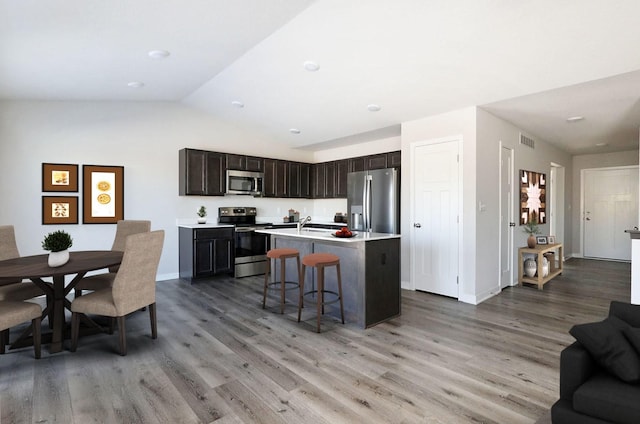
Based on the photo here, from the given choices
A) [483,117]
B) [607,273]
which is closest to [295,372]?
[483,117]

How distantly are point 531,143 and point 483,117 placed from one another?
6.76 feet

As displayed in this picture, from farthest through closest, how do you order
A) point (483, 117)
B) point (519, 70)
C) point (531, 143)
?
point (531, 143) → point (483, 117) → point (519, 70)

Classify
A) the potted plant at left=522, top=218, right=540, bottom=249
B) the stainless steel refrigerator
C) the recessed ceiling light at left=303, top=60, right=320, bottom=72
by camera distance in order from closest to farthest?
the recessed ceiling light at left=303, top=60, right=320, bottom=72, the stainless steel refrigerator, the potted plant at left=522, top=218, right=540, bottom=249

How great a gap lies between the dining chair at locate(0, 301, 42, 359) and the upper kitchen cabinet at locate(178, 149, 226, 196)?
3.13 m

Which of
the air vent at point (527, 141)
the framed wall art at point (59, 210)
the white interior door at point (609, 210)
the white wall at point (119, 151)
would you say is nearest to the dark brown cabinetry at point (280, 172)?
the white wall at point (119, 151)

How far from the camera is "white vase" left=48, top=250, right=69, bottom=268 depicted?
9.21 ft

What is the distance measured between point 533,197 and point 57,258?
21.7 feet

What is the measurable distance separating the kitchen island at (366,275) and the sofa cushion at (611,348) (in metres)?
1.91

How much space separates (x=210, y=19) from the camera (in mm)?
2850

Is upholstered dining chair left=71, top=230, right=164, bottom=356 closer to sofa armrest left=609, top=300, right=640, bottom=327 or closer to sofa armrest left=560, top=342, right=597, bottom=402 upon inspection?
sofa armrest left=560, top=342, right=597, bottom=402

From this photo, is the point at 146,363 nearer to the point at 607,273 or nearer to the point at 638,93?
the point at 638,93

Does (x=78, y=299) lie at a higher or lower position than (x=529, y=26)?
lower

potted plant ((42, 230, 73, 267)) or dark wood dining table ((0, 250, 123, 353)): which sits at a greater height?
potted plant ((42, 230, 73, 267))

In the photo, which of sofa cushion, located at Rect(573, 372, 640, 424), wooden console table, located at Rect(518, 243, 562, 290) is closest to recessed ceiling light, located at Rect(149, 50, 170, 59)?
sofa cushion, located at Rect(573, 372, 640, 424)
